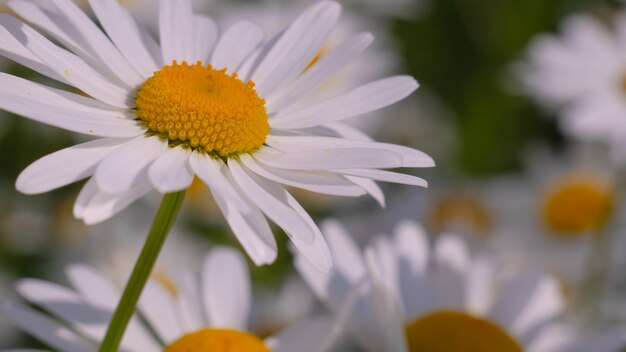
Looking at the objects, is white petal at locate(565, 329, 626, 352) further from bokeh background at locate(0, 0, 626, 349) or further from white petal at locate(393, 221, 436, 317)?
bokeh background at locate(0, 0, 626, 349)

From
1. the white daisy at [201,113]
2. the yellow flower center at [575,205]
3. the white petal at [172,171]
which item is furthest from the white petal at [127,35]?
the yellow flower center at [575,205]

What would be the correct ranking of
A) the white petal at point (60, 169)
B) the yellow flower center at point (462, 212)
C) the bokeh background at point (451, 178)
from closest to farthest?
1. the white petal at point (60, 169)
2. the bokeh background at point (451, 178)
3. the yellow flower center at point (462, 212)

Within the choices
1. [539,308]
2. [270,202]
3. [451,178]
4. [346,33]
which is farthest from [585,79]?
[270,202]

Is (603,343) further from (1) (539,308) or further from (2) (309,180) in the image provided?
(2) (309,180)

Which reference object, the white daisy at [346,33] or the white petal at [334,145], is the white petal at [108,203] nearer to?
the white petal at [334,145]

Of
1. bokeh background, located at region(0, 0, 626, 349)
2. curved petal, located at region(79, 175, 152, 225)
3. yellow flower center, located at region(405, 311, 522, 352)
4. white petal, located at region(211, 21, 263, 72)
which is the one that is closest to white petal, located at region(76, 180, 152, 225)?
curved petal, located at region(79, 175, 152, 225)

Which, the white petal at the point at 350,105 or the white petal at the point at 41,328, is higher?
the white petal at the point at 350,105
